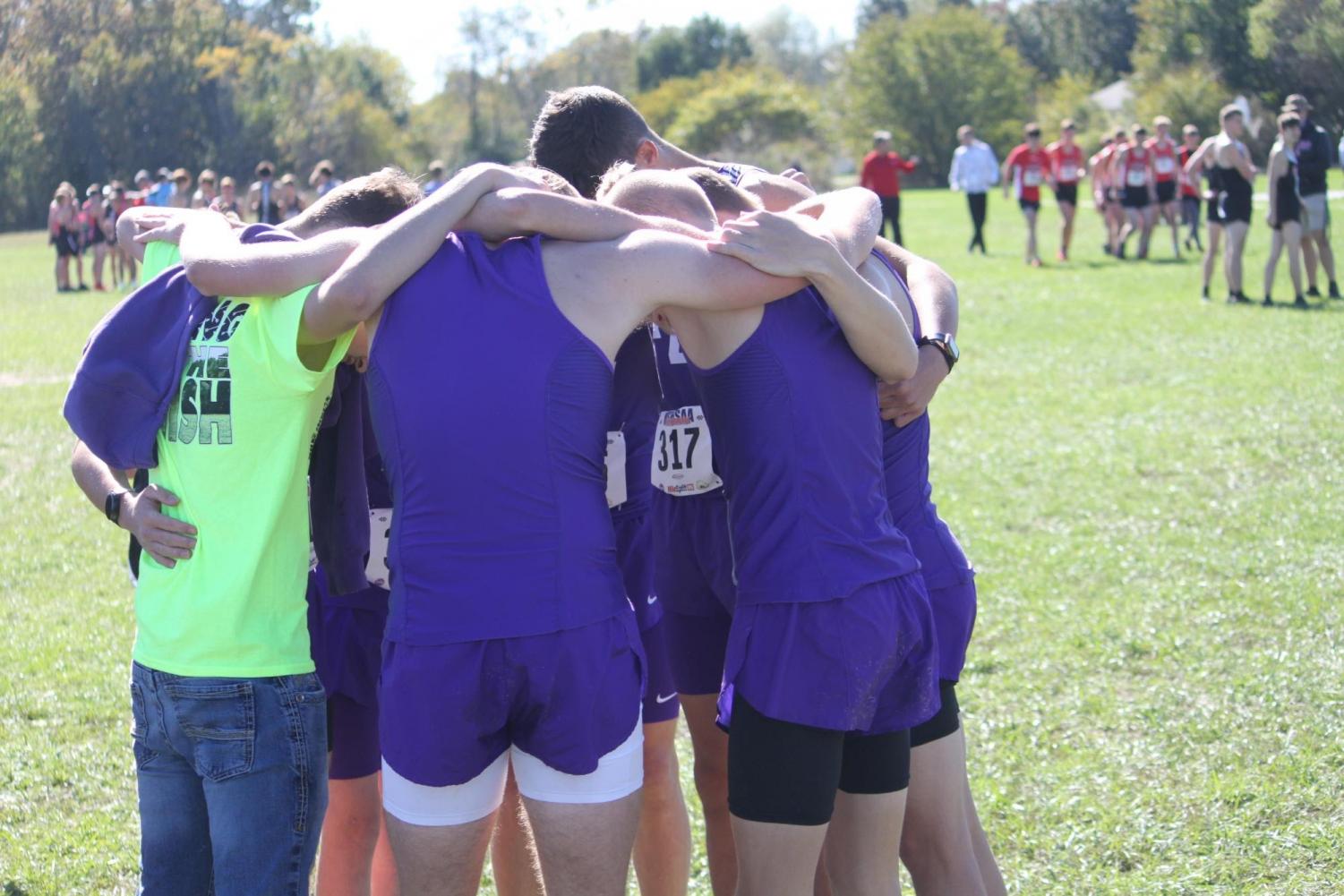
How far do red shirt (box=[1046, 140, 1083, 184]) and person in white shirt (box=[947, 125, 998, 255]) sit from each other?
121 centimetres

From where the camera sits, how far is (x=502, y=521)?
94.6 inches

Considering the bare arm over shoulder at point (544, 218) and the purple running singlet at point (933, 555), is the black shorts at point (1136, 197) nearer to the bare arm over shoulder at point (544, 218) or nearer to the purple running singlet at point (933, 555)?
the purple running singlet at point (933, 555)

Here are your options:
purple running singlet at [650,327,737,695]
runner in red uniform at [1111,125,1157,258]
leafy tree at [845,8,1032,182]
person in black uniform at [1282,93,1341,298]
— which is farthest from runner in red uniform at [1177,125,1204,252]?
leafy tree at [845,8,1032,182]

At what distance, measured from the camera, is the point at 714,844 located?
11.6 ft

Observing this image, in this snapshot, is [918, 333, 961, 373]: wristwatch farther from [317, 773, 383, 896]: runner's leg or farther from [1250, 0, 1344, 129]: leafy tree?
[1250, 0, 1344, 129]: leafy tree

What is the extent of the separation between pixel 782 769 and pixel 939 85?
189 ft

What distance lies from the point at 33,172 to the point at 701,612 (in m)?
38.6

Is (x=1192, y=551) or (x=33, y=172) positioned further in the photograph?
(x=33, y=172)

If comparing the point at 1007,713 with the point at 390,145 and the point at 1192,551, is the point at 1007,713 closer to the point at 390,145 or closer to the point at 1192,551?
the point at 1192,551

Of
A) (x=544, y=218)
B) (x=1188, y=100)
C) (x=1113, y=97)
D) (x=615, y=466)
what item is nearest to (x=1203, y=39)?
(x=1188, y=100)

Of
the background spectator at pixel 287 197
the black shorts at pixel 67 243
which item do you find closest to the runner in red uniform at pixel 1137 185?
the background spectator at pixel 287 197

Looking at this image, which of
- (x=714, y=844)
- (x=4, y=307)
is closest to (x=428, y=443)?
(x=714, y=844)

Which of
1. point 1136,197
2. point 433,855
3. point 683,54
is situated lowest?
point 433,855

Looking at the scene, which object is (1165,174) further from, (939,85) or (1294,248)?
(939,85)
